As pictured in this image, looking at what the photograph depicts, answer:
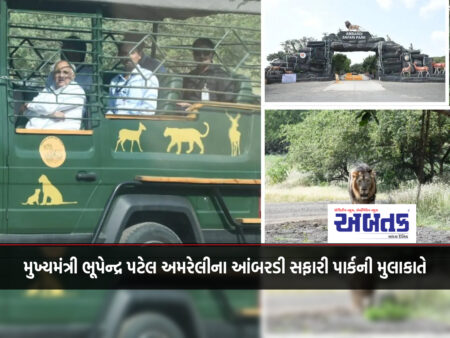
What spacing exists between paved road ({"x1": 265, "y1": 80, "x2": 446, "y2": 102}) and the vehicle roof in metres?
0.50

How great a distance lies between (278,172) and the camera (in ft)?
15.9

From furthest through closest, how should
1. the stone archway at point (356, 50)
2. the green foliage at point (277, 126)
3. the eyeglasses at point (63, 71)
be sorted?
the stone archway at point (356, 50)
the green foliage at point (277, 126)
the eyeglasses at point (63, 71)

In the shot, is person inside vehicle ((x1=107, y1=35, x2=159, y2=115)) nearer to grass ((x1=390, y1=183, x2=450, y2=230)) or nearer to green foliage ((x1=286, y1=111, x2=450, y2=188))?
green foliage ((x1=286, y1=111, x2=450, y2=188))

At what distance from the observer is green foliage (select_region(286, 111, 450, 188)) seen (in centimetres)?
486

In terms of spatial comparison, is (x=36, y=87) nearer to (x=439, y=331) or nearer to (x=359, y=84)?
→ (x=359, y=84)

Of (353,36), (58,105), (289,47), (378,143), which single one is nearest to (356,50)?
(353,36)

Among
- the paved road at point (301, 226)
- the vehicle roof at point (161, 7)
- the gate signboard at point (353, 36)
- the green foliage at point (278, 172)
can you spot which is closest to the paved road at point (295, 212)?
the paved road at point (301, 226)

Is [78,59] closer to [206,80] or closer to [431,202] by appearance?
[206,80]

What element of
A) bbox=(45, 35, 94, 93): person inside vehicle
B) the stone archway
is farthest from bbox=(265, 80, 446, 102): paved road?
bbox=(45, 35, 94, 93): person inside vehicle

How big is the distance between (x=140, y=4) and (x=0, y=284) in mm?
1778

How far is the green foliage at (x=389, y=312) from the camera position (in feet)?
15.8

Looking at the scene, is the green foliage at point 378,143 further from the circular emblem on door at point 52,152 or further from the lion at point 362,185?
the circular emblem on door at point 52,152

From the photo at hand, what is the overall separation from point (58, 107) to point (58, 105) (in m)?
0.01

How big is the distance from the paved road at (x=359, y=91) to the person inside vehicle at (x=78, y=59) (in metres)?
1.05
